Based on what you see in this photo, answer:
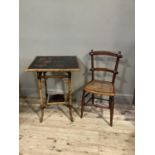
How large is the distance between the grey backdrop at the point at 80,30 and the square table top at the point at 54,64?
0.22m

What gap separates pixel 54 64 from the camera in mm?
2320

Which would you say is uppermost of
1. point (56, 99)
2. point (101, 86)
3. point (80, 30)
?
point (80, 30)

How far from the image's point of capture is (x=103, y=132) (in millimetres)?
2227

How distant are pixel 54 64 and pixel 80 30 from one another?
0.67 meters

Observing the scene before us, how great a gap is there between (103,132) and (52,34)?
1488 millimetres

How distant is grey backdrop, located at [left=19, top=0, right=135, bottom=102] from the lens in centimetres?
255

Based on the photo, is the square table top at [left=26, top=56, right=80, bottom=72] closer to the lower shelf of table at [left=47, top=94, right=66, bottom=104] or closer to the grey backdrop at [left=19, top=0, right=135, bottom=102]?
the grey backdrop at [left=19, top=0, right=135, bottom=102]

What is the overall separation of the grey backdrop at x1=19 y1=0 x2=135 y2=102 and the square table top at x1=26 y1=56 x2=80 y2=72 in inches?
8.6
